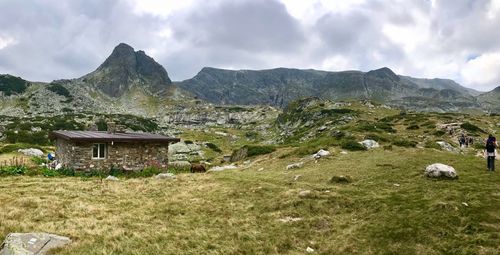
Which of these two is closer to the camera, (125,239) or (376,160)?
(125,239)

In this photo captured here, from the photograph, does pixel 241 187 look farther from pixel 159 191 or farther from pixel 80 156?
pixel 80 156

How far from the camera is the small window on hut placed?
42.6 meters

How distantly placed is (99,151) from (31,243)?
93.4 ft

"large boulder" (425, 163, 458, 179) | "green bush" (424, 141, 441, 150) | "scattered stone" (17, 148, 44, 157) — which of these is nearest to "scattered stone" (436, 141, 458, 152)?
"green bush" (424, 141, 441, 150)

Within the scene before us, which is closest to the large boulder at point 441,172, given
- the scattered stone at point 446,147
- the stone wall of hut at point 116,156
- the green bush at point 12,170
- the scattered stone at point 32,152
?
the scattered stone at point 446,147

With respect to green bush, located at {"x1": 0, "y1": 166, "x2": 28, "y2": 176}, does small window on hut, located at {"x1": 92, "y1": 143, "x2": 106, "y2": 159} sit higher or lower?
higher

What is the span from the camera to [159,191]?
28.1m

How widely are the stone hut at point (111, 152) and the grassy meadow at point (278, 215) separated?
1188 centimetres

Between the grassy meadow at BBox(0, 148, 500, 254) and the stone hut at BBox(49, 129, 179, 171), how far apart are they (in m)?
11.9

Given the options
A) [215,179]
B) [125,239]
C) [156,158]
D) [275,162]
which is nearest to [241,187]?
[215,179]

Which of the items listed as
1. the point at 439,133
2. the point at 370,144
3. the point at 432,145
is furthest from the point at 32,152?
the point at 439,133

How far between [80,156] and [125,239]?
2719cm

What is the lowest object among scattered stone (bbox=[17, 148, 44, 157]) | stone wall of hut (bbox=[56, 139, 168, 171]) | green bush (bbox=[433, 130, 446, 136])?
scattered stone (bbox=[17, 148, 44, 157])

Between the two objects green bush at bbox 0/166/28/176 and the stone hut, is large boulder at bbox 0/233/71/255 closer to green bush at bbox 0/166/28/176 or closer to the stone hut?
green bush at bbox 0/166/28/176
